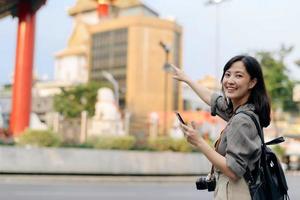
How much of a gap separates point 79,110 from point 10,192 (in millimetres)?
57192

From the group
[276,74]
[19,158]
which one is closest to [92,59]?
[276,74]

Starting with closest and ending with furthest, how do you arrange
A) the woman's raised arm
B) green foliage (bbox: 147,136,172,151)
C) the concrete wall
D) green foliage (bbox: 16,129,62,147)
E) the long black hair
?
the long black hair → the woman's raised arm → the concrete wall → green foliage (bbox: 16,129,62,147) → green foliage (bbox: 147,136,172,151)

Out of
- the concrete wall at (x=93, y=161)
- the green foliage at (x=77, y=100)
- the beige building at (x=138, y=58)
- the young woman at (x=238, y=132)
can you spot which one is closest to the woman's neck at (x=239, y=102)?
the young woman at (x=238, y=132)

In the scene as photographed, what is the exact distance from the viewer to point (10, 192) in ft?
36.8

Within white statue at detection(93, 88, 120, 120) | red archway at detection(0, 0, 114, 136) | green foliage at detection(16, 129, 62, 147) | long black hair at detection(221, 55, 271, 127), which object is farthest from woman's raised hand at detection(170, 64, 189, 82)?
white statue at detection(93, 88, 120, 120)

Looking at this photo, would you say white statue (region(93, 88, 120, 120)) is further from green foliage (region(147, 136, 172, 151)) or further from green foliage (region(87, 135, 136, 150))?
green foliage (region(87, 135, 136, 150))

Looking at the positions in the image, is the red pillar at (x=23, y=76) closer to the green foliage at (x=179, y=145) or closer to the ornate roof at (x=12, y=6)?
the ornate roof at (x=12, y=6)

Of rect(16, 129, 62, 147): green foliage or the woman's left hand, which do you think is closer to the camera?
the woman's left hand

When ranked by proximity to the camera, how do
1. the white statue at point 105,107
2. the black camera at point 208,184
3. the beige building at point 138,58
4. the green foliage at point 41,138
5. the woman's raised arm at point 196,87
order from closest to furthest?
the black camera at point 208,184 → the woman's raised arm at point 196,87 → the green foliage at point 41,138 → the white statue at point 105,107 → the beige building at point 138,58

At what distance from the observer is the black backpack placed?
8.63ft

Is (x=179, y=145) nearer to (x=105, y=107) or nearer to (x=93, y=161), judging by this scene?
(x=93, y=161)

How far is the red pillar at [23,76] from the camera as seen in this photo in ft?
79.2

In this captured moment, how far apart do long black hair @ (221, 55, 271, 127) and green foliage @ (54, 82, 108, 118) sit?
2557 inches

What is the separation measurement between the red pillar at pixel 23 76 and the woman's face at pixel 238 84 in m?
21.9
